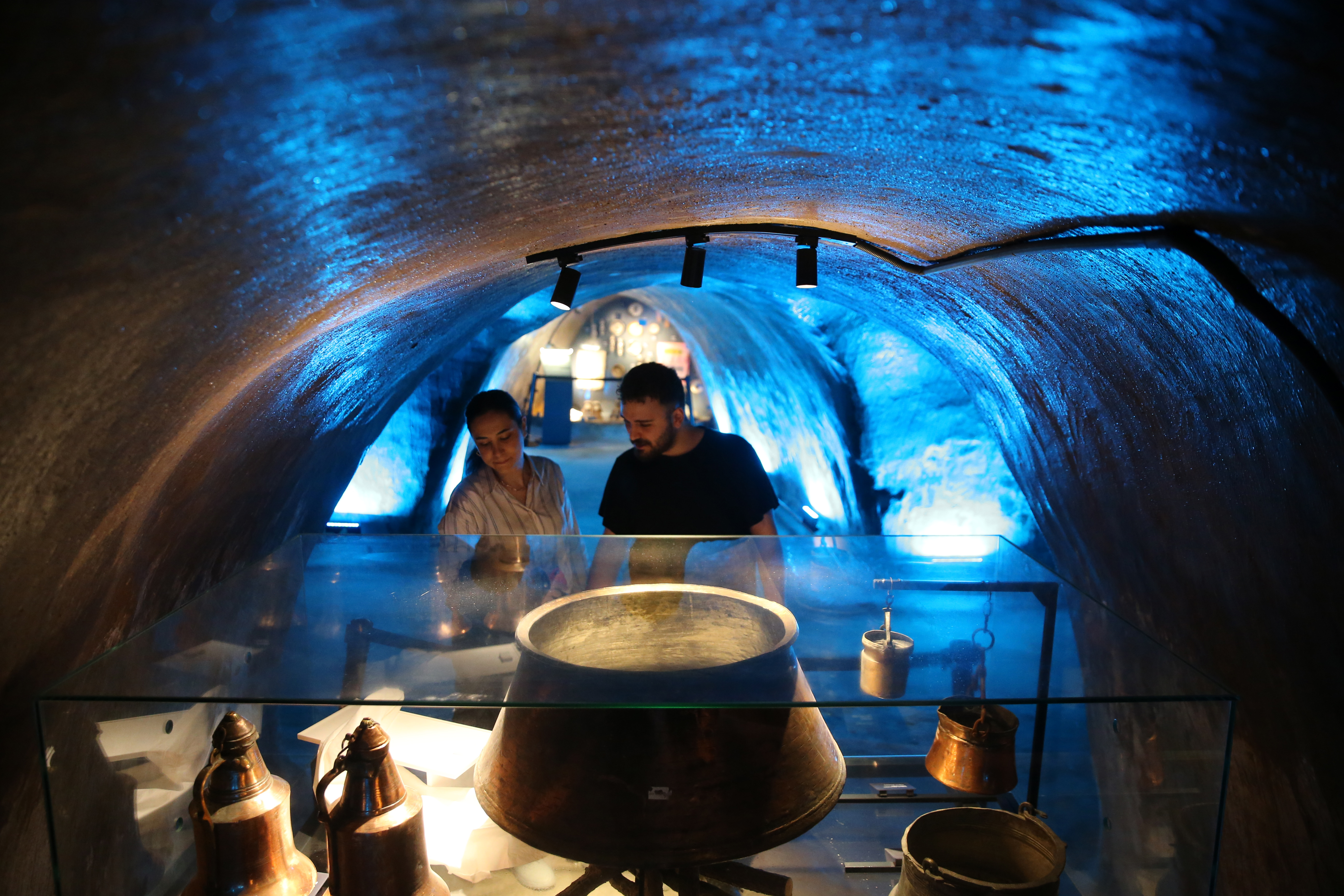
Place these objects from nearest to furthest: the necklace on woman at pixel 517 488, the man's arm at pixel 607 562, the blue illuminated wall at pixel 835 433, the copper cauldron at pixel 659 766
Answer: the copper cauldron at pixel 659 766 < the man's arm at pixel 607 562 < the necklace on woman at pixel 517 488 < the blue illuminated wall at pixel 835 433

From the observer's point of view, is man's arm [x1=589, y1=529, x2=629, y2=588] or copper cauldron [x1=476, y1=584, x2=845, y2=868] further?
man's arm [x1=589, y1=529, x2=629, y2=588]

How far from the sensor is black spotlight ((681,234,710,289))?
288 centimetres

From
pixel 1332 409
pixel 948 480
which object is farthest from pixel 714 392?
pixel 1332 409

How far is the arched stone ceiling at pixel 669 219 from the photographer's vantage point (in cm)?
90

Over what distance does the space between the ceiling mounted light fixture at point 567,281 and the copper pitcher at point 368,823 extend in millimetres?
1736

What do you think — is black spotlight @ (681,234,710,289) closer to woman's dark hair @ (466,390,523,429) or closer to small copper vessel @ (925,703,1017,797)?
woman's dark hair @ (466,390,523,429)

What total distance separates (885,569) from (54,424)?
6.87 ft

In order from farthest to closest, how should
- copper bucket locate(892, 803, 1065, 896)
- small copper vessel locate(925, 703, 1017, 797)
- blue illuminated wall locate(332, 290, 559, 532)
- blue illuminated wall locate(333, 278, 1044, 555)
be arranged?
1. blue illuminated wall locate(332, 290, 559, 532)
2. blue illuminated wall locate(333, 278, 1044, 555)
3. small copper vessel locate(925, 703, 1017, 797)
4. copper bucket locate(892, 803, 1065, 896)

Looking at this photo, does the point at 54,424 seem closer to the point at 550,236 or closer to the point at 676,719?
the point at 676,719

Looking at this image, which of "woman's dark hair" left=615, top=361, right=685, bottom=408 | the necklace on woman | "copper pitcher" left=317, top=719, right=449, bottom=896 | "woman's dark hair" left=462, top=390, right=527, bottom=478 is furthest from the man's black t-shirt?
"copper pitcher" left=317, top=719, right=449, bottom=896

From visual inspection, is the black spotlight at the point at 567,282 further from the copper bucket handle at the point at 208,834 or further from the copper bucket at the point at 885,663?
the copper bucket handle at the point at 208,834

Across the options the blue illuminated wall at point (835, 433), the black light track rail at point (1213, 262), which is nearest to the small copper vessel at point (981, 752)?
the black light track rail at point (1213, 262)

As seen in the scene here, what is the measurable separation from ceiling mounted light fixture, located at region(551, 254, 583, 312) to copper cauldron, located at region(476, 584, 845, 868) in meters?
1.68

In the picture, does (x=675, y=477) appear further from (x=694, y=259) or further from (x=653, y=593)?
(x=653, y=593)
